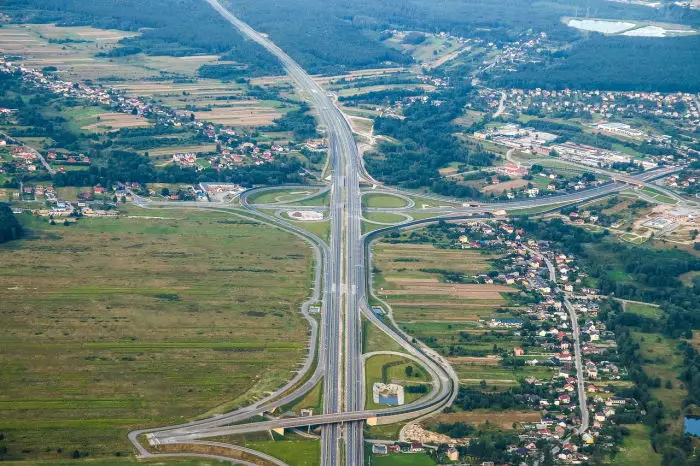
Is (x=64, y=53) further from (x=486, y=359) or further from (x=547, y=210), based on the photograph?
(x=486, y=359)

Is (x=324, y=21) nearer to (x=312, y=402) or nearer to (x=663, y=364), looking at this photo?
(x=663, y=364)

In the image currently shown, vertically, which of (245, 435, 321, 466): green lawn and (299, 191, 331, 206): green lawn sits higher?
(299, 191, 331, 206): green lawn

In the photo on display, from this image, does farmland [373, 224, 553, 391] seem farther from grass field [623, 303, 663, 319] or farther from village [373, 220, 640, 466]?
grass field [623, 303, 663, 319]

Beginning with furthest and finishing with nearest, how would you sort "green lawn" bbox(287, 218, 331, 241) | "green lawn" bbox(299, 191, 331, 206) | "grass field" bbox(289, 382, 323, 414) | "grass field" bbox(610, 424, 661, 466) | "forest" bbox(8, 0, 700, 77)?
"forest" bbox(8, 0, 700, 77), "green lawn" bbox(299, 191, 331, 206), "green lawn" bbox(287, 218, 331, 241), "grass field" bbox(289, 382, 323, 414), "grass field" bbox(610, 424, 661, 466)

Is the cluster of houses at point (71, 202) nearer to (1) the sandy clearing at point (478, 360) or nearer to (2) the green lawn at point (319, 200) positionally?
(2) the green lawn at point (319, 200)

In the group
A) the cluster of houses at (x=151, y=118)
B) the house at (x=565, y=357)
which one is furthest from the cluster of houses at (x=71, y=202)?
the house at (x=565, y=357)

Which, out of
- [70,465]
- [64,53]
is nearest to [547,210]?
[70,465]

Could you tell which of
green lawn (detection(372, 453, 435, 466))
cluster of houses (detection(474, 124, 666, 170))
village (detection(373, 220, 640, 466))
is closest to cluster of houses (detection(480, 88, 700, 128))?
cluster of houses (detection(474, 124, 666, 170))
